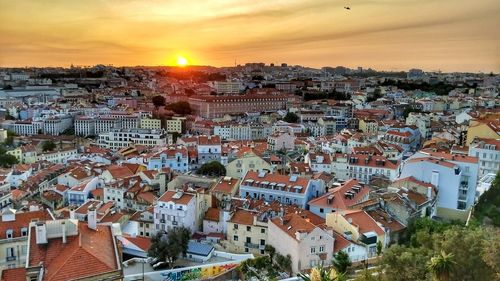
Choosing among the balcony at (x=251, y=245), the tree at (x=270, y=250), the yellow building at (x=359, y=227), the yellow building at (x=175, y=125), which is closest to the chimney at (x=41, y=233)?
the tree at (x=270, y=250)

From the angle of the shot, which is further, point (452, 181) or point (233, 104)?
point (233, 104)

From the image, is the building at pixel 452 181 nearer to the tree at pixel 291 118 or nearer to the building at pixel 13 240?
the building at pixel 13 240

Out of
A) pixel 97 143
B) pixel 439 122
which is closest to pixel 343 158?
pixel 439 122

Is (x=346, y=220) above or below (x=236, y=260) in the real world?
above

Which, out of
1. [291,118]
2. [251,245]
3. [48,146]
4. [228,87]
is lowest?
[48,146]

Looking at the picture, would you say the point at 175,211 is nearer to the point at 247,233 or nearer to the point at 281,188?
the point at 247,233

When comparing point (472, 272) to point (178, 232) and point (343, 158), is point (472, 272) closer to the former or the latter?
point (178, 232)

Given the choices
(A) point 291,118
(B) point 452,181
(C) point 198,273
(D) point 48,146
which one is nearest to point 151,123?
(D) point 48,146
